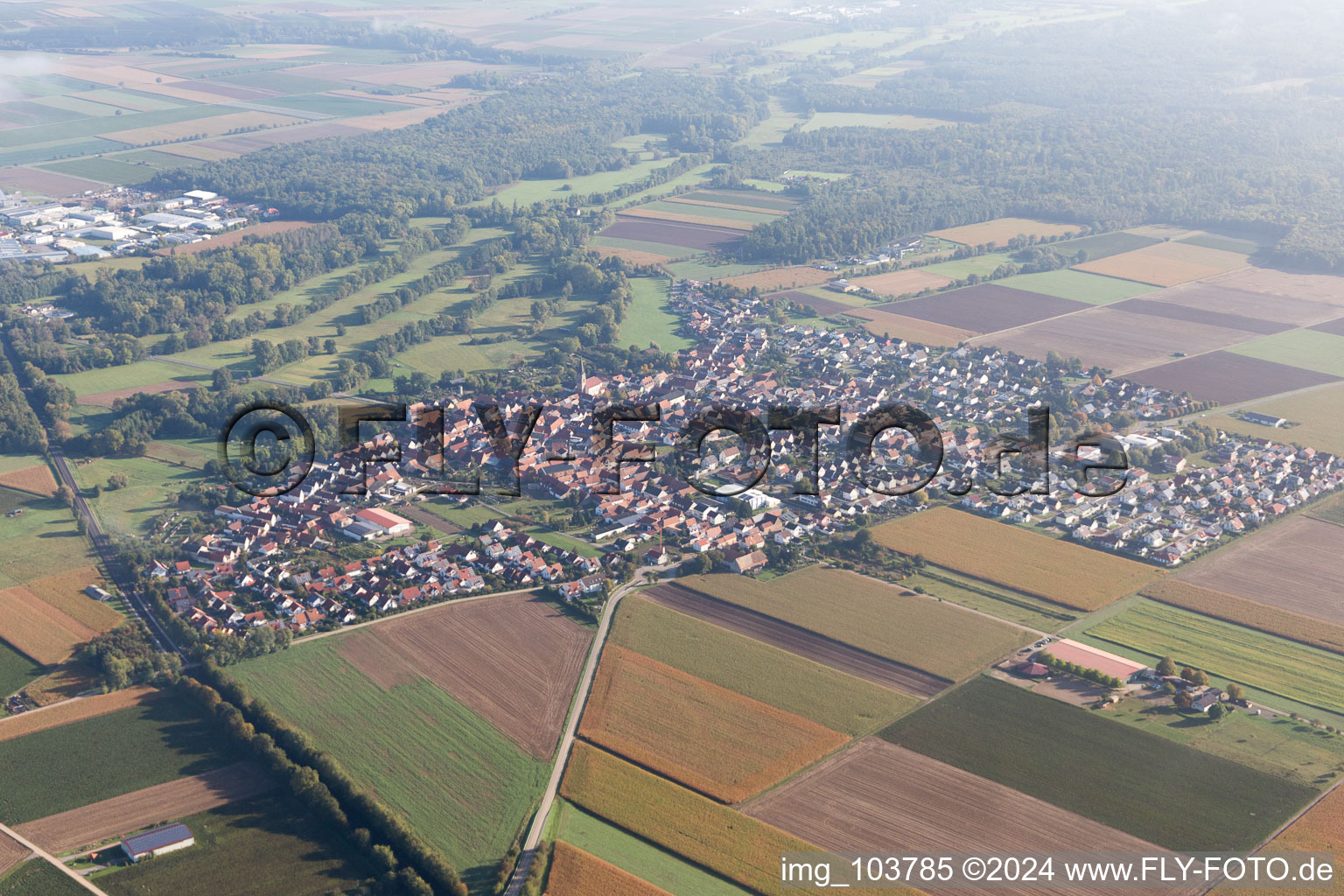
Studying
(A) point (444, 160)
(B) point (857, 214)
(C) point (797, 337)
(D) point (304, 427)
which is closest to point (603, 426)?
(D) point (304, 427)

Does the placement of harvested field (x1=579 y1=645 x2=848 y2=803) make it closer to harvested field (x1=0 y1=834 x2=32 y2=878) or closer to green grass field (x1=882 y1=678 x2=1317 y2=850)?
green grass field (x1=882 y1=678 x2=1317 y2=850)

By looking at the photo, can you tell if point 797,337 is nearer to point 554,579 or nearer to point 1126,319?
point 1126,319

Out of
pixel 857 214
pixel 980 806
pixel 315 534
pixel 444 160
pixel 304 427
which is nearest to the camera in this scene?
pixel 980 806

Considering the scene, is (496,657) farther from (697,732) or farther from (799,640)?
(799,640)

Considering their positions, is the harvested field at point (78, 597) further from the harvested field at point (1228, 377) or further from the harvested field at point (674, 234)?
the harvested field at point (674, 234)

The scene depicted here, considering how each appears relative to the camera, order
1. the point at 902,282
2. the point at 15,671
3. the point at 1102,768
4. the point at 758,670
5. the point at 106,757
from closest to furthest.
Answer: the point at 1102,768 < the point at 106,757 < the point at 15,671 < the point at 758,670 < the point at 902,282

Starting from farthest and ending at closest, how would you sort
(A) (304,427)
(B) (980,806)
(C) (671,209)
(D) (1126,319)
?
(C) (671,209), (D) (1126,319), (A) (304,427), (B) (980,806)

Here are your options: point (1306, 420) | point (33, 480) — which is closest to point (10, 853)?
point (33, 480)
